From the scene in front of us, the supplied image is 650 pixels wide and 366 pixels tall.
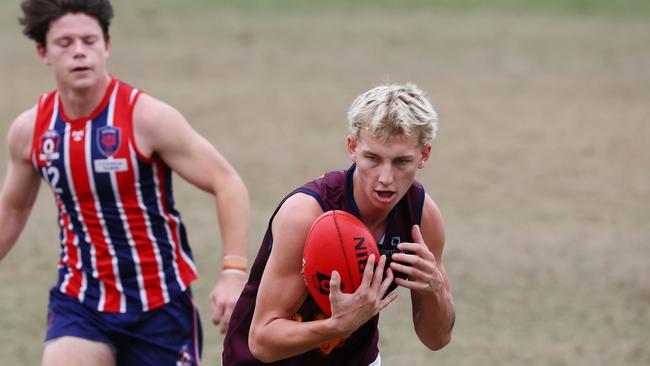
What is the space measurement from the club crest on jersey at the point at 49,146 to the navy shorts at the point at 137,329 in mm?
662

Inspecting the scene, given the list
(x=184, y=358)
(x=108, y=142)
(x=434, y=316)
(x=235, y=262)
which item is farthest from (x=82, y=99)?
(x=434, y=316)

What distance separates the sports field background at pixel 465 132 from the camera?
935 centimetres

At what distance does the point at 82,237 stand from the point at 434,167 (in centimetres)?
891

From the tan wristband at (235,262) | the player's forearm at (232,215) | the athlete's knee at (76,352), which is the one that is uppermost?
the player's forearm at (232,215)

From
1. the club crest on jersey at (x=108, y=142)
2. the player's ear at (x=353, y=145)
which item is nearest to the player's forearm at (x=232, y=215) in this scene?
the club crest on jersey at (x=108, y=142)

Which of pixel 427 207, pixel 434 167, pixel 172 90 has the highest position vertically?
pixel 172 90

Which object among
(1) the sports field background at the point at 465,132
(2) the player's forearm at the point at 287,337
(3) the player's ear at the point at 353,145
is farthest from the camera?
(1) the sports field background at the point at 465,132

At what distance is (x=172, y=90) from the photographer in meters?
18.2

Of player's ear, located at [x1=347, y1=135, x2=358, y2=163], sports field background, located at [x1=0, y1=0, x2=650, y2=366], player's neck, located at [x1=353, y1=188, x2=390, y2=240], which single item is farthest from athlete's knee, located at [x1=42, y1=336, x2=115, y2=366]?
sports field background, located at [x1=0, y1=0, x2=650, y2=366]

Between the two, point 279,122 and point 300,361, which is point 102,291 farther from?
point 279,122

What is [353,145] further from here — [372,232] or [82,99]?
[82,99]

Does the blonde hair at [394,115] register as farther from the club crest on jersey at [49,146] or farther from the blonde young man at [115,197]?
the club crest on jersey at [49,146]

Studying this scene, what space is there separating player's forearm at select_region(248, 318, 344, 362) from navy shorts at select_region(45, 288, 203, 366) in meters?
1.28

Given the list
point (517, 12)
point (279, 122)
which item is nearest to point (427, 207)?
point (279, 122)
